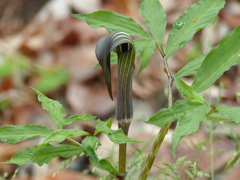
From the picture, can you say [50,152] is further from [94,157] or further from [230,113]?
[230,113]

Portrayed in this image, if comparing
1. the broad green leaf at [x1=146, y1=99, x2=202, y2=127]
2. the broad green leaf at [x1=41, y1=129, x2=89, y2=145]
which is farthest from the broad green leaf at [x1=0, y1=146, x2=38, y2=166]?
the broad green leaf at [x1=146, y1=99, x2=202, y2=127]

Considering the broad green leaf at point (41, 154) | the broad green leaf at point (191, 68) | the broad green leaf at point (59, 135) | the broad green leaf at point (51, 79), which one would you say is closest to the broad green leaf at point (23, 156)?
the broad green leaf at point (41, 154)

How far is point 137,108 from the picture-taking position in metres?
3.48

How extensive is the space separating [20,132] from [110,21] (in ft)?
1.03

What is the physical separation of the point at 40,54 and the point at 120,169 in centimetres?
371

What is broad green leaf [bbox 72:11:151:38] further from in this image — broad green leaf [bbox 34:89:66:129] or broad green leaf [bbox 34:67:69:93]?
broad green leaf [bbox 34:67:69:93]

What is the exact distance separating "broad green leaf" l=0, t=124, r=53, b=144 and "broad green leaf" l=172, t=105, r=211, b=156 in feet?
0.89

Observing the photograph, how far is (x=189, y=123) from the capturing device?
92 cm

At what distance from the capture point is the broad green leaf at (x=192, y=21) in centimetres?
113

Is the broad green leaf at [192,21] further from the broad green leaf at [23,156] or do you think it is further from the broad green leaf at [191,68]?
the broad green leaf at [23,156]

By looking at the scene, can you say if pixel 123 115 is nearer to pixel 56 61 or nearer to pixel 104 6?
pixel 56 61

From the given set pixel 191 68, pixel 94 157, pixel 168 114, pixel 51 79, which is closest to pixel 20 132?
pixel 94 157

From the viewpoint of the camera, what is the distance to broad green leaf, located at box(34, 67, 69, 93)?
155 inches

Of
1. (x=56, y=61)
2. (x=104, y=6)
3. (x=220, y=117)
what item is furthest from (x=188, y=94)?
(x=104, y=6)
